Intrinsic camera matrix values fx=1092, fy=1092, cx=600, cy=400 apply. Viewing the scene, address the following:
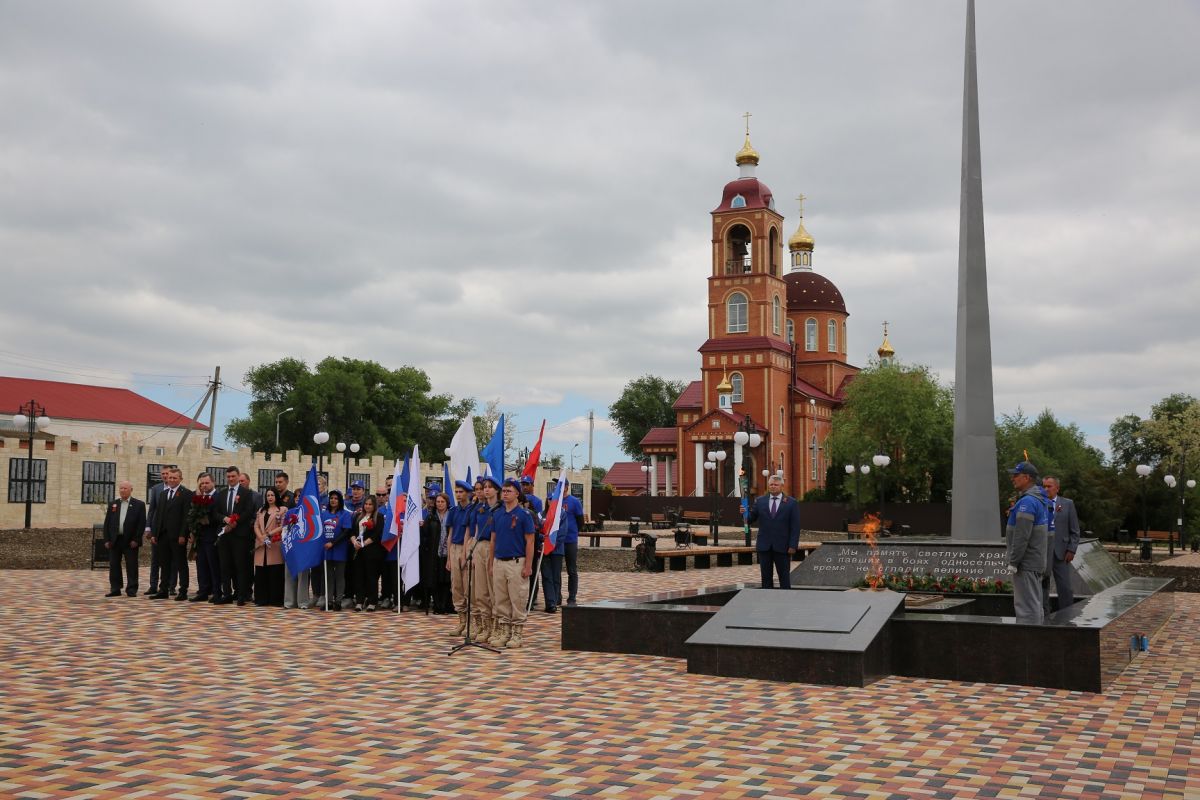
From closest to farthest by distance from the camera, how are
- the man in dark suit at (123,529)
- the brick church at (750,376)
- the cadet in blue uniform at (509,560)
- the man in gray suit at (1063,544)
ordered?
1. the cadet in blue uniform at (509,560)
2. the man in gray suit at (1063,544)
3. the man in dark suit at (123,529)
4. the brick church at (750,376)

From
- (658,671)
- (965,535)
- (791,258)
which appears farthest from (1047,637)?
(791,258)

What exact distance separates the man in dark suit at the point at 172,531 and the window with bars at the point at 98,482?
21030 mm

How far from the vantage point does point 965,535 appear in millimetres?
15836

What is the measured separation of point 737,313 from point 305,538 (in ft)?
189

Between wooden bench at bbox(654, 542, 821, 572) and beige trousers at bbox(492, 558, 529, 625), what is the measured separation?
12196 mm

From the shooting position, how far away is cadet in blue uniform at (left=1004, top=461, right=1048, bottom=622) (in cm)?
961

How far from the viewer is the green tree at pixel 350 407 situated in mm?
69750

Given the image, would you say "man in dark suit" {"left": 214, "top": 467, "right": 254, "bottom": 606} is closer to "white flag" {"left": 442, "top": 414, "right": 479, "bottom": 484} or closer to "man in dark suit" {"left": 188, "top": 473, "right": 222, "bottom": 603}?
"man in dark suit" {"left": 188, "top": 473, "right": 222, "bottom": 603}

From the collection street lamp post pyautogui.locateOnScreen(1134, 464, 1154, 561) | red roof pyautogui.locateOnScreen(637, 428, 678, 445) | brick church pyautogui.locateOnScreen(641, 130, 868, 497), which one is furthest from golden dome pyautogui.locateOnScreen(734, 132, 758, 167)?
street lamp post pyautogui.locateOnScreen(1134, 464, 1154, 561)

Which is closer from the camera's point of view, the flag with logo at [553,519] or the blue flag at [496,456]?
the blue flag at [496,456]

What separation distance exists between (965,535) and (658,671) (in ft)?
26.0

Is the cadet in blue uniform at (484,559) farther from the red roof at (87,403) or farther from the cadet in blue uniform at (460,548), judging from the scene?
the red roof at (87,403)

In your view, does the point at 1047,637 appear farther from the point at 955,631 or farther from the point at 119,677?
the point at 119,677

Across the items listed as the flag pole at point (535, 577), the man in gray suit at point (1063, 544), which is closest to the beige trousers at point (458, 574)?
the flag pole at point (535, 577)
